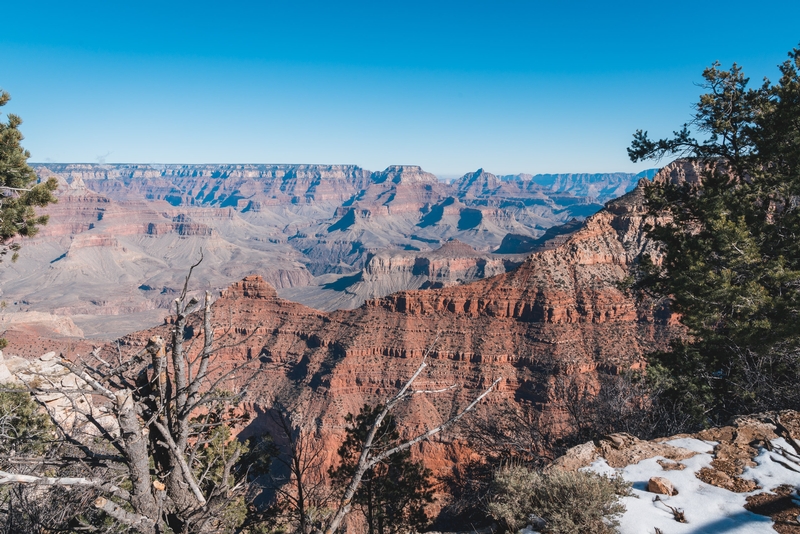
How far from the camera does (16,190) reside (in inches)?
502

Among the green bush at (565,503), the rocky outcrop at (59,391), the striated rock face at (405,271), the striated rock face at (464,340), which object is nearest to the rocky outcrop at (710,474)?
the green bush at (565,503)

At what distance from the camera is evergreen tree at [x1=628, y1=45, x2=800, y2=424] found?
13.3 m

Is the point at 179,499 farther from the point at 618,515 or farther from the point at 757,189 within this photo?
the point at 757,189

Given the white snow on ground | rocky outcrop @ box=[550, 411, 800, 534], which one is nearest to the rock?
rocky outcrop @ box=[550, 411, 800, 534]

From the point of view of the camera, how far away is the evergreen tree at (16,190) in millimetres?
12797

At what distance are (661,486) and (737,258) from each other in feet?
27.7

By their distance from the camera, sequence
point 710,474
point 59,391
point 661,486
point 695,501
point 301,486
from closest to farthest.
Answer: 1. point 59,391
2. point 695,501
3. point 661,486
4. point 710,474
5. point 301,486

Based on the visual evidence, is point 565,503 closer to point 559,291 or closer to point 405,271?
point 559,291

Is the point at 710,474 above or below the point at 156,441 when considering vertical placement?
below

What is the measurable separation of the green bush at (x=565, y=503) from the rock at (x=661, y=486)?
63 centimetres

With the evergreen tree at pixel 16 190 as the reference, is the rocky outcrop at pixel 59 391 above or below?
below

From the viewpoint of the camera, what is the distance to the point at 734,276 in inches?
549

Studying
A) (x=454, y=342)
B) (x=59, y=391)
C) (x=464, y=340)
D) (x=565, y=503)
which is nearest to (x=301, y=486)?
(x=565, y=503)

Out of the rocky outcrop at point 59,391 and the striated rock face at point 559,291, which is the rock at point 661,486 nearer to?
the rocky outcrop at point 59,391
